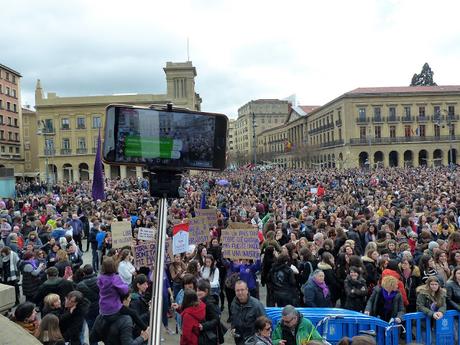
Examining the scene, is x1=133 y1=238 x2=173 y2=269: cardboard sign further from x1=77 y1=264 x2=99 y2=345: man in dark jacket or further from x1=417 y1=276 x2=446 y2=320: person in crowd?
x1=417 y1=276 x2=446 y2=320: person in crowd

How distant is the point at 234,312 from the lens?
5.37m

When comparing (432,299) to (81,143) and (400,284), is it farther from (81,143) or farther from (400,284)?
(81,143)

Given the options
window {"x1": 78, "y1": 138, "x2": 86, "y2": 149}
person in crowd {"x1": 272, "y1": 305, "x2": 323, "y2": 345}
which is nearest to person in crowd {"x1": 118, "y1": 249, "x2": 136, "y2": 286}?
person in crowd {"x1": 272, "y1": 305, "x2": 323, "y2": 345}

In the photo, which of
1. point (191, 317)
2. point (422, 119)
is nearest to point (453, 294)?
point (191, 317)

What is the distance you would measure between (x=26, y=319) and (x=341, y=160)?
225 feet

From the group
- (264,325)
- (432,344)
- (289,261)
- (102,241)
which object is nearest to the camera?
(264,325)

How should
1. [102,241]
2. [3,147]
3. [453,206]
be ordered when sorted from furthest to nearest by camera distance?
[3,147], [453,206], [102,241]

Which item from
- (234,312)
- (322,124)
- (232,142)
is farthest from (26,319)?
(232,142)

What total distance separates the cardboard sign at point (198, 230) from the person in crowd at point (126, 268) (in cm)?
191

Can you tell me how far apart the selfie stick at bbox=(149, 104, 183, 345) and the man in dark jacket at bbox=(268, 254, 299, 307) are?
16.7 feet

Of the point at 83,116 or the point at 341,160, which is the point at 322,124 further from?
the point at 83,116

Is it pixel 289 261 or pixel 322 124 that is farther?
pixel 322 124

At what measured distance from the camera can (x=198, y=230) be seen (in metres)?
9.98

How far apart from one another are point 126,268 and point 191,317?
122 inches
